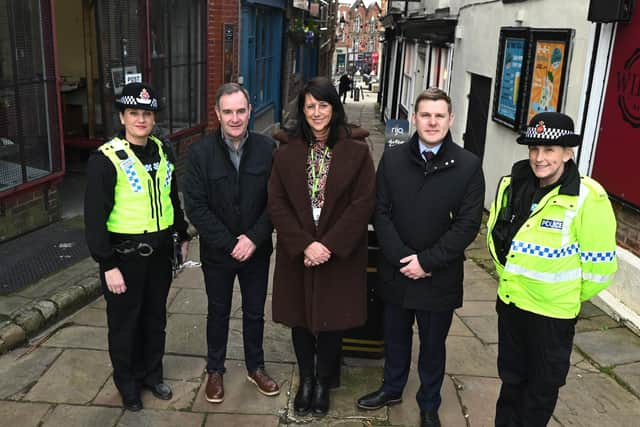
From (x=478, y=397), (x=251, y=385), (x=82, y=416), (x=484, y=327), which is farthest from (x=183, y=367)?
(x=484, y=327)

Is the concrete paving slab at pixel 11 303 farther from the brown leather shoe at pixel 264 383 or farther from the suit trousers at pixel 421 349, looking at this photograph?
the suit trousers at pixel 421 349

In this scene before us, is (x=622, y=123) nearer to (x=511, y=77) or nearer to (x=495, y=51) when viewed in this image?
(x=511, y=77)

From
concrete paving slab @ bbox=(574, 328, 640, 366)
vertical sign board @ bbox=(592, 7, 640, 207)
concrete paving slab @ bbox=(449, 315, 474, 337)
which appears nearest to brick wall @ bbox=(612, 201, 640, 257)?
vertical sign board @ bbox=(592, 7, 640, 207)

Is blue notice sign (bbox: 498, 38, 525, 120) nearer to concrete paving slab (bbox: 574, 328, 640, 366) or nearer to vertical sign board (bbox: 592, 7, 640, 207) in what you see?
vertical sign board (bbox: 592, 7, 640, 207)

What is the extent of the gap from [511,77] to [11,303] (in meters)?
6.74

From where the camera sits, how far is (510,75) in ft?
26.9

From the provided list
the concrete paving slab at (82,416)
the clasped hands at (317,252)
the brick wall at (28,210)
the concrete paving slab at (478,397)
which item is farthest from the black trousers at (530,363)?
the brick wall at (28,210)

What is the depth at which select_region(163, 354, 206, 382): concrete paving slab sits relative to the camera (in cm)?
396

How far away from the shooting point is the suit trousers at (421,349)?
3324 mm

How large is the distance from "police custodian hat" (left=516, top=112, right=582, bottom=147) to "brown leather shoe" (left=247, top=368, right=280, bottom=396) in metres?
2.15

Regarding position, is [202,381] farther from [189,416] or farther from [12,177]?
[12,177]

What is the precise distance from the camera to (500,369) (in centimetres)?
318

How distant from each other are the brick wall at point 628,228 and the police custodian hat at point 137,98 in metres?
4.04

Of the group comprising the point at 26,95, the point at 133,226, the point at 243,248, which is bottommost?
the point at 243,248
